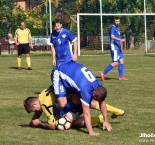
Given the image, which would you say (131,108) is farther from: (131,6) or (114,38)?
(131,6)

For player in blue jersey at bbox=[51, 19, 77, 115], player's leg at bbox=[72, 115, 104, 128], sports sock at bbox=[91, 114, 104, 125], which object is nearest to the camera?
player's leg at bbox=[72, 115, 104, 128]

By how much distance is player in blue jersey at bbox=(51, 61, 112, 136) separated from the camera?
834cm

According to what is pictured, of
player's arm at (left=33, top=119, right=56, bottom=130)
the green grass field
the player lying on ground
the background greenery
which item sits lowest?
the green grass field

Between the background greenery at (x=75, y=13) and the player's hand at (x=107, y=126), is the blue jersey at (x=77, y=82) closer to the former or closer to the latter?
the player's hand at (x=107, y=126)

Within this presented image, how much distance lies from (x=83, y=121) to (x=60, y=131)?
0.42 metres

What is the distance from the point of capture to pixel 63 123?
8.71 meters

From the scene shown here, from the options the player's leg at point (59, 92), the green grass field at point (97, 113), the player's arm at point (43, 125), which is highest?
the player's leg at point (59, 92)

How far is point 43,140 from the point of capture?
312 inches

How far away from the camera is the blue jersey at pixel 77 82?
27.4 feet

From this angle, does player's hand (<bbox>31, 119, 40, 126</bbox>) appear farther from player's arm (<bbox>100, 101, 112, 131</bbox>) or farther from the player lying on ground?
player's arm (<bbox>100, 101, 112, 131</bbox>)

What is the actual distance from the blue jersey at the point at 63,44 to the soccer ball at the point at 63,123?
4.50 metres

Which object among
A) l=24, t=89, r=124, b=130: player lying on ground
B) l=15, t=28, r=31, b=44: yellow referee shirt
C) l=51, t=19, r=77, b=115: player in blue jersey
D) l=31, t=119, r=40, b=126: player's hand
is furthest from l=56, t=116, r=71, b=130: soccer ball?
l=15, t=28, r=31, b=44: yellow referee shirt

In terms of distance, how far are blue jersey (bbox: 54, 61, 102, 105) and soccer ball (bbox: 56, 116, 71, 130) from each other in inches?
15.2

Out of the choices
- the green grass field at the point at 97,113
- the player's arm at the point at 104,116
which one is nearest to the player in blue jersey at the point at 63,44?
the green grass field at the point at 97,113
